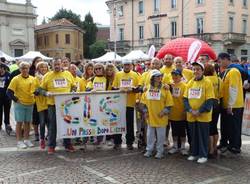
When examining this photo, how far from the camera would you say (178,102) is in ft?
24.9

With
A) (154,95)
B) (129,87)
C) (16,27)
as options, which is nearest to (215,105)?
(154,95)

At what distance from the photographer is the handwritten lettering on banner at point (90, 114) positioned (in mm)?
7805

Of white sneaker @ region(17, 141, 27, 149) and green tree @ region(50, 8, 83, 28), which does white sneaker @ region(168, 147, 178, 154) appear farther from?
green tree @ region(50, 8, 83, 28)

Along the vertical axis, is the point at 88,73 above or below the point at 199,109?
above

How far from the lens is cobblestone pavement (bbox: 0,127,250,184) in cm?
616

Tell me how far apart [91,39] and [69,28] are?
35.8 ft

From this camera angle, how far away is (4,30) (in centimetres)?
6047

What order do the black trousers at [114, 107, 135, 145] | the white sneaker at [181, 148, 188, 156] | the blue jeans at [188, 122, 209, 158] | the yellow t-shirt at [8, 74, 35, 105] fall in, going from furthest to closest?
1. the yellow t-shirt at [8, 74, 35, 105]
2. the black trousers at [114, 107, 135, 145]
3. the white sneaker at [181, 148, 188, 156]
4. the blue jeans at [188, 122, 209, 158]

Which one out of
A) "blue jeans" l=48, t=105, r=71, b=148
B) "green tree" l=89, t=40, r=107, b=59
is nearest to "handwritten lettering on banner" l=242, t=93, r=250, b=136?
"blue jeans" l=48, t=105, r=71, b=148

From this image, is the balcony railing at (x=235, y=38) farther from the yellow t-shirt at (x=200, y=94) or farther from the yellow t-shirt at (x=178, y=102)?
the yellow t-shirt at (x=200, y=94)

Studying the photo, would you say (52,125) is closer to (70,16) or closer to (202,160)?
(202,160)

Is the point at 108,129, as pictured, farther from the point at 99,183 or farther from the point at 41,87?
the point at 99,183

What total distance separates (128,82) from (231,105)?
2191 millimetres

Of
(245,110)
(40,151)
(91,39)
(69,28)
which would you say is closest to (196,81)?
(245,110)
